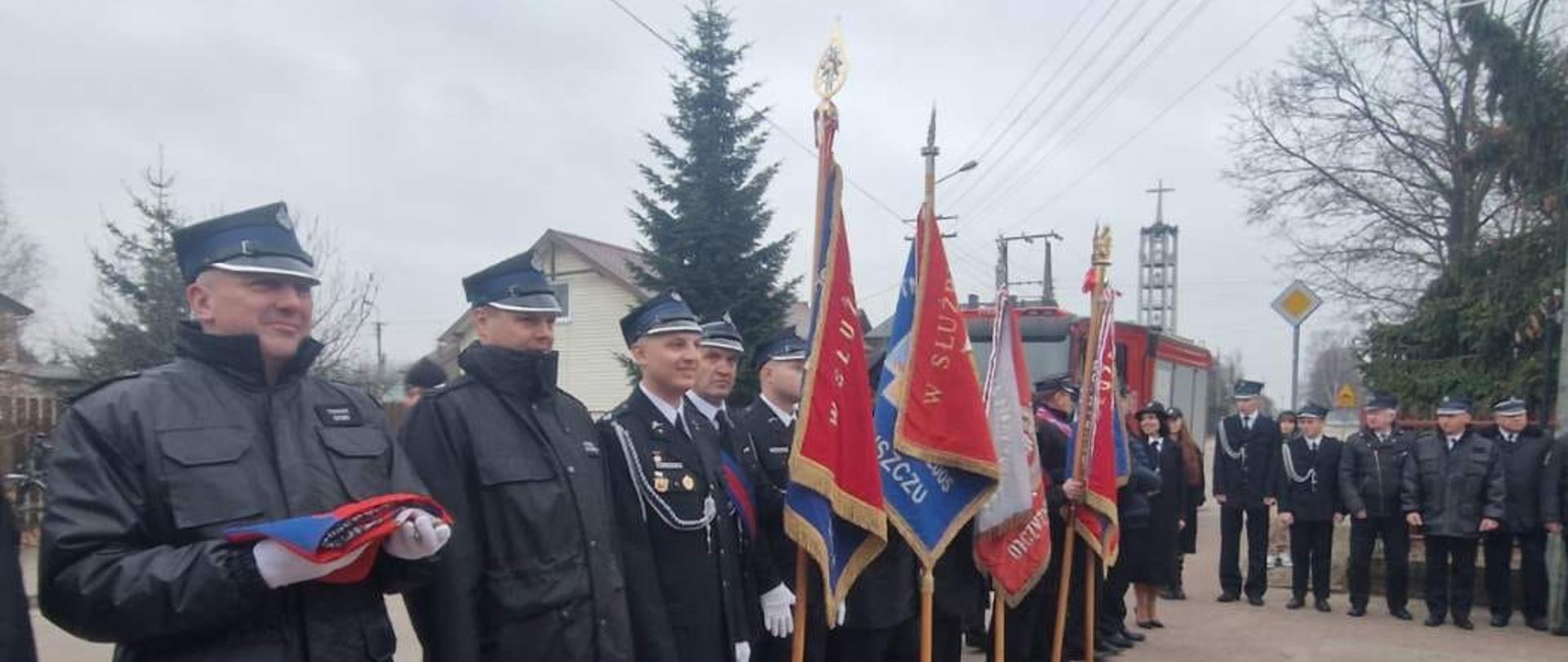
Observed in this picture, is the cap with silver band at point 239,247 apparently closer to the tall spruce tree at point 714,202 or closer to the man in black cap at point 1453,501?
the man in black cap at point 1453,501

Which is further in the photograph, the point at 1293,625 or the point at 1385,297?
the point at 1385,297

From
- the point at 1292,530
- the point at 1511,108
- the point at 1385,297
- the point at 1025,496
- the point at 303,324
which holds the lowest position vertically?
the point at 1292,530

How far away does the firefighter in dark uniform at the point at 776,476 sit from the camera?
4.62 metres

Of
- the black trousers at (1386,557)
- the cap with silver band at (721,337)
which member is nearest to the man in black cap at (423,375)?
the cap with silver band at (721,337)

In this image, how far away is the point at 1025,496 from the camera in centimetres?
573

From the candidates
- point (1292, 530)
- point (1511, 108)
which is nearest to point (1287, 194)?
point (1511, 108)

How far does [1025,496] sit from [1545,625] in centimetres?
648

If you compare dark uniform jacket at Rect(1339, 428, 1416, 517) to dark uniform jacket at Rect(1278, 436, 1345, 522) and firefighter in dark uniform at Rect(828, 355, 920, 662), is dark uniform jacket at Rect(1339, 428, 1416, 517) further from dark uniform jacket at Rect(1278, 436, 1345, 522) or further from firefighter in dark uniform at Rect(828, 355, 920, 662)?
firefighter in dark uniform at Rect(828, 355, 920, 662)

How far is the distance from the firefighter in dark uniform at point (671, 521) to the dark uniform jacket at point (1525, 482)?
315 inches

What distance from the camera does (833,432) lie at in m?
4.72

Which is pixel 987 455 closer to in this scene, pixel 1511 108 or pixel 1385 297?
pixel 1511 108

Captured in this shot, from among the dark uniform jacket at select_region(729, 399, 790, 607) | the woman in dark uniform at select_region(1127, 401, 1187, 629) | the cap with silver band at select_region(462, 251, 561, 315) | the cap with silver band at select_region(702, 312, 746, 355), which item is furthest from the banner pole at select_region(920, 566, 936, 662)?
the woman in dark uniform at select_region(1127, 401, 1187, 629)

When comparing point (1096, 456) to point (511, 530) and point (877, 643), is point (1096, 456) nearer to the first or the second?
point (877, 643)

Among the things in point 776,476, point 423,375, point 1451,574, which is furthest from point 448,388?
point 1451,574
